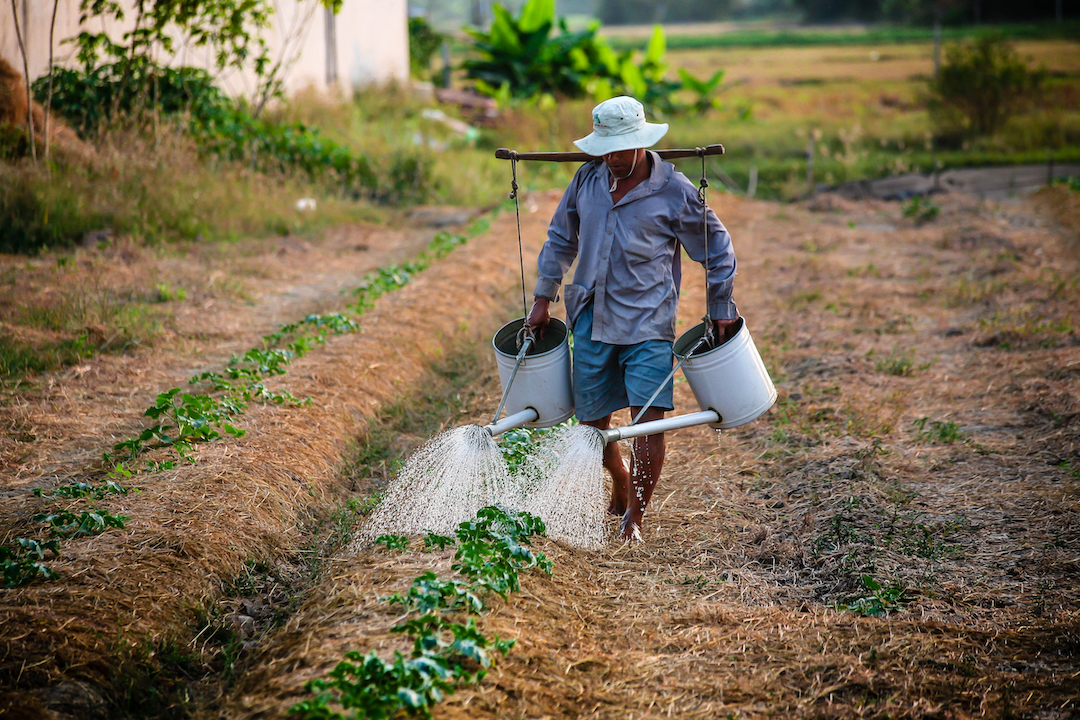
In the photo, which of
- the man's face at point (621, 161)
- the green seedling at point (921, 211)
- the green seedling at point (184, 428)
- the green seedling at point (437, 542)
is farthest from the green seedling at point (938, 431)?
the green seedling at point (921, 211)

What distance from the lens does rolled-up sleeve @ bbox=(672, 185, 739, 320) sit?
349cm

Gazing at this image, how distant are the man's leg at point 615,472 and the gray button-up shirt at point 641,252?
43 centimetres

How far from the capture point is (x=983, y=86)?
17.7 metres

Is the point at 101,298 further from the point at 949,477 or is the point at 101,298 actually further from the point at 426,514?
the point at 949,477

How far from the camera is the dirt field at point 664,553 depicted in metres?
2.79

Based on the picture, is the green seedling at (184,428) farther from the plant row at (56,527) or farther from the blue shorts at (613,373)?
the blue shorts at (613,373)

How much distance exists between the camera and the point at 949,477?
444 cm

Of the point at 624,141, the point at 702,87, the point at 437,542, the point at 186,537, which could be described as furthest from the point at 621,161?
the point at 702,87

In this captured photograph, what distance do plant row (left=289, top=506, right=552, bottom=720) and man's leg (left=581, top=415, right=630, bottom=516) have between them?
0.51 meters

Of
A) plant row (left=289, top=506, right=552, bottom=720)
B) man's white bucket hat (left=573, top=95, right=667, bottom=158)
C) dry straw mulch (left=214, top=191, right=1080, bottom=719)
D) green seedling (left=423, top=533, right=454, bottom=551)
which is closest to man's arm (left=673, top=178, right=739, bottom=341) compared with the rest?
man's white bucket hat (left=573, top=95, right=667, bottom=158)

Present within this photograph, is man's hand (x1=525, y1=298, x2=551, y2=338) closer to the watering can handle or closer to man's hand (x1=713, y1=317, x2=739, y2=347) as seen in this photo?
the watering can handle

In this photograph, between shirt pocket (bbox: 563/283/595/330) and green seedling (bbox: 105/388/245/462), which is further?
green seedling (bbox: 105/388/245/462)

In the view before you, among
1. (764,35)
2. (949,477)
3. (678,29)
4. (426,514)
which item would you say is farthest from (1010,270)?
(678,29)

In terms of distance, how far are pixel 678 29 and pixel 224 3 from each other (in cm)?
6020
